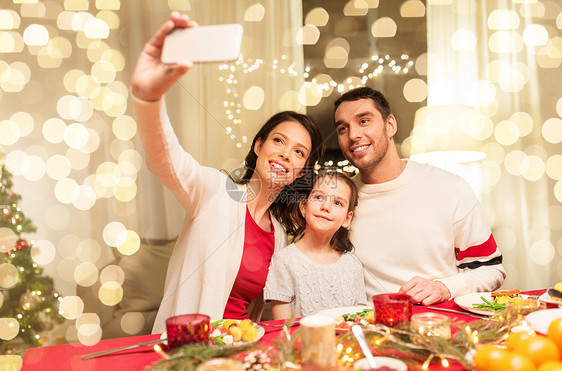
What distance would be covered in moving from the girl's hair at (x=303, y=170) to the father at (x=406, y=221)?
20cm

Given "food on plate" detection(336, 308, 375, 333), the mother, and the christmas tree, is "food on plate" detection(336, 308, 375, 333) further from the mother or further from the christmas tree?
the christmas tree

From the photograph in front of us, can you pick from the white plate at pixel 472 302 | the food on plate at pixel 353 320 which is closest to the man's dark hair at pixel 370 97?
the white plate at pixel 472 302

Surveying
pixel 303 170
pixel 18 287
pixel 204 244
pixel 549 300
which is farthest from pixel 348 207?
pixel 18 287

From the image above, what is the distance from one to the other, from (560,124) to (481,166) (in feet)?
1.93

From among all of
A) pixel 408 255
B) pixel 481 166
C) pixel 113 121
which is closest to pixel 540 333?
pixel 408 255

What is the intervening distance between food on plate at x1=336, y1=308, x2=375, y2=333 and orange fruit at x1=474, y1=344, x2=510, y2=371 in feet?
0.92

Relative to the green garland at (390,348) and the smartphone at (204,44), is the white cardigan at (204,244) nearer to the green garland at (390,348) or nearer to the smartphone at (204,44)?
the smartphone at (204,44)

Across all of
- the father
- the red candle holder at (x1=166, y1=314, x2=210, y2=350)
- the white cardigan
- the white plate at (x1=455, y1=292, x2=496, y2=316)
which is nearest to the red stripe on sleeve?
the father

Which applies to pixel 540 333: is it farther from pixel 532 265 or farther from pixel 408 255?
pixel 532 265

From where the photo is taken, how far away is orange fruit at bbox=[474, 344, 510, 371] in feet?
2.08

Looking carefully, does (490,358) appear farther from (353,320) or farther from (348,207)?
(348,207)

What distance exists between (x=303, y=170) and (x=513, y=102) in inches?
79.0

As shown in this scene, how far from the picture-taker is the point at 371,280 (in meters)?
1.65

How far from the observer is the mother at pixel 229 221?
136 cm
